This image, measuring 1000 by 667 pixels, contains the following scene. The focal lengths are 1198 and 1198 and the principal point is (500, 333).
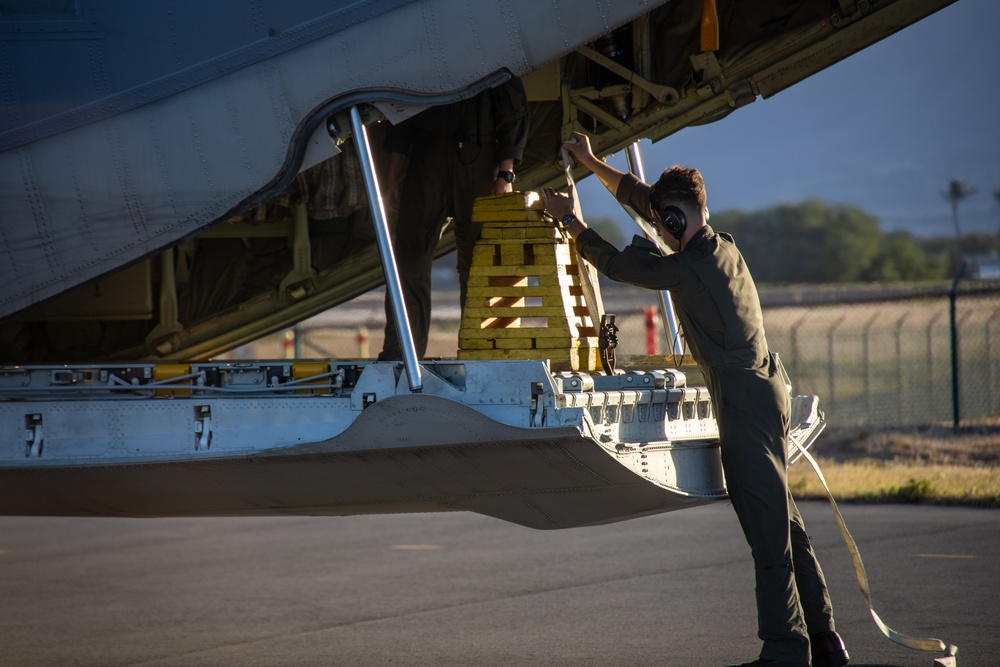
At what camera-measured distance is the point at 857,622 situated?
6824 mm

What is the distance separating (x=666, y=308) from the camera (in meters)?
7.49

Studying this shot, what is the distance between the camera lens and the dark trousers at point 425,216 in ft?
22.6

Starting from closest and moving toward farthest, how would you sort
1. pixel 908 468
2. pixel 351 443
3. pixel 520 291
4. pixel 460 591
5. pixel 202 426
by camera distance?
pixel 351 443
pixel 202 426
pixel 520 291
pixel 460 591
pixel 908 468

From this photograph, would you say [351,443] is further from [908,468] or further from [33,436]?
[908,468]

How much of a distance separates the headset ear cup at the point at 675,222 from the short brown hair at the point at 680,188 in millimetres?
47

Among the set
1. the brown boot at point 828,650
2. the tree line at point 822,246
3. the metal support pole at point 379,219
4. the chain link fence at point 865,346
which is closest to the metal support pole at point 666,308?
the brown boot at point 828,650

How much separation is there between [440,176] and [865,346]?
11.9 m

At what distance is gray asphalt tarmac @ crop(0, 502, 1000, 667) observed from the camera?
641cm

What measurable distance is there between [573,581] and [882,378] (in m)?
34.9

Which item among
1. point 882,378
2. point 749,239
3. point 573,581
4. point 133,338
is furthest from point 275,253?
point 749,239

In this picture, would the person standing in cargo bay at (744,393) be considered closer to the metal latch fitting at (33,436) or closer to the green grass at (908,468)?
the metal latch fitting at (33,436)

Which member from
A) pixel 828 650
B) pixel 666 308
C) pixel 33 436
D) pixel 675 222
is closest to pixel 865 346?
pixel 666 308

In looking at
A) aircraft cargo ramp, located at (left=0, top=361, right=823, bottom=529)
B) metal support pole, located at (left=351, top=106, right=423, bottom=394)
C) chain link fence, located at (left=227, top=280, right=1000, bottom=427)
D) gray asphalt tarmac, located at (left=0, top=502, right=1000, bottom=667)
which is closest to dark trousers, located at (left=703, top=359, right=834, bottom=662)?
aircraft cargo ramp, located at (left=0, top=361, right=823, bottom=529)

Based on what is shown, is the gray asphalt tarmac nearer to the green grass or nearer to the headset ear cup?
the green grass
